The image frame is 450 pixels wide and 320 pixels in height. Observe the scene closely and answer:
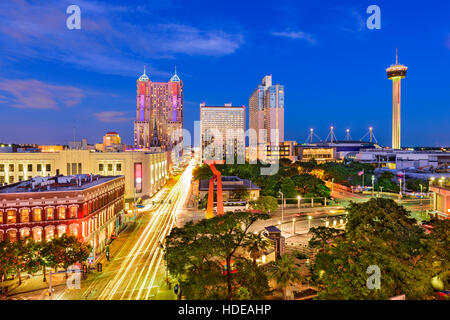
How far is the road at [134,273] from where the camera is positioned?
2454cm

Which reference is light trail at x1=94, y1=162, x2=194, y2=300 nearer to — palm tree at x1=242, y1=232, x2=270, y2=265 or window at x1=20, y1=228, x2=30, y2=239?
palm tree at x1=242, y1=232, x2=270, y2=265

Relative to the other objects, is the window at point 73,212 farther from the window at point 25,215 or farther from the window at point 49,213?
the window at point 25,215

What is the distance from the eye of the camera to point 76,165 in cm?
6488

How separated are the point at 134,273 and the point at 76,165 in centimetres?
4510

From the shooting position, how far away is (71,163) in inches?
2544

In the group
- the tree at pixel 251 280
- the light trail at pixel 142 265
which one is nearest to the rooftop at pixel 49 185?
the light trail at pixel 142 265

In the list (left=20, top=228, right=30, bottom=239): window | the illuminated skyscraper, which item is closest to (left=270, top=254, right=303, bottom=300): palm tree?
(left=20, top=228, right=30, bottom=239): window

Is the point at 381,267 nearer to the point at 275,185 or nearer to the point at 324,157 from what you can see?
the point at 275,185

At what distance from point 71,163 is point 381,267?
65.9 meters

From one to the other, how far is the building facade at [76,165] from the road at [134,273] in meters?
23.1

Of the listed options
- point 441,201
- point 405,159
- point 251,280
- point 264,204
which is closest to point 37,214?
point 251,280

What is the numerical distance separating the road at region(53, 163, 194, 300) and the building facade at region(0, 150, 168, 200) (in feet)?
75.9

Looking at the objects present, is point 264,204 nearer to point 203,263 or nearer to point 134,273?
point 134,273

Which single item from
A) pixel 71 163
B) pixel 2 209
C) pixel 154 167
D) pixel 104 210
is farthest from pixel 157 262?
pixel 154 167
